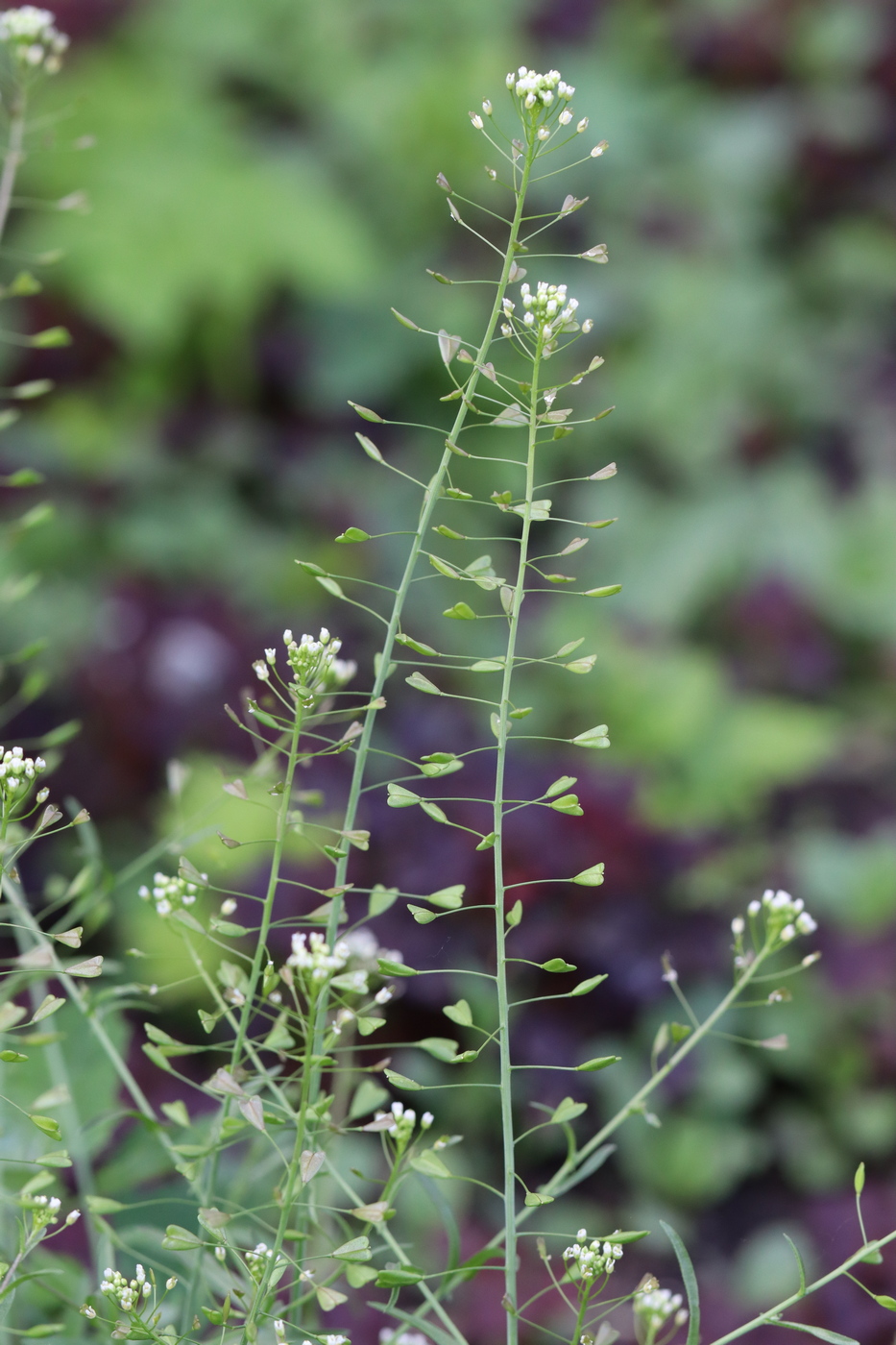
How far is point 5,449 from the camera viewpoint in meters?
1.79

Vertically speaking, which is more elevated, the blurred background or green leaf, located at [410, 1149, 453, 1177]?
green leaf, located at [410, 1149, 453, 1177]

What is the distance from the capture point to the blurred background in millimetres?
1028

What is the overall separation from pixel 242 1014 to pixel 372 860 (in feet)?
2.59

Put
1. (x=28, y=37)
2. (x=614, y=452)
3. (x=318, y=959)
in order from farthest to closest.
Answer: (x=614, y=452) → (x=28, y=37) → (x=318, y=959)

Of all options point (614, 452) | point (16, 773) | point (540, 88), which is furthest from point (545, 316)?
point (614, 452)

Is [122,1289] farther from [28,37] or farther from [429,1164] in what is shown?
[28,37]

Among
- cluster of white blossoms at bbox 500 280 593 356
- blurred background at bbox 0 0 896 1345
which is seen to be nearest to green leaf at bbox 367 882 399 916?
cluster of white blossoms at bbox 500 280 593 356

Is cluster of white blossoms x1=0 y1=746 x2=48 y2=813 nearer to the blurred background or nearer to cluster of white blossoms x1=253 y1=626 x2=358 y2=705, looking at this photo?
cluster of white blossoms x1=253 y1=626 x2=358 y2=705

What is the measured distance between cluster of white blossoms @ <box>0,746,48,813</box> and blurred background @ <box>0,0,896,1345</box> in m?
0.65

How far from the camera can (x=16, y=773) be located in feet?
0.84

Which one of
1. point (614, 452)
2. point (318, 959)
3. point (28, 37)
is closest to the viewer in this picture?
point (318, 959)

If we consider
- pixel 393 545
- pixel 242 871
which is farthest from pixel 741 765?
pixel 393 545

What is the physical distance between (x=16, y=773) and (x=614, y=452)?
1734 mm

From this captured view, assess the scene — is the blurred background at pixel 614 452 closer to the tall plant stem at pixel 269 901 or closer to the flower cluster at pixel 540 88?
the tall plant stem at pixel 269 901
